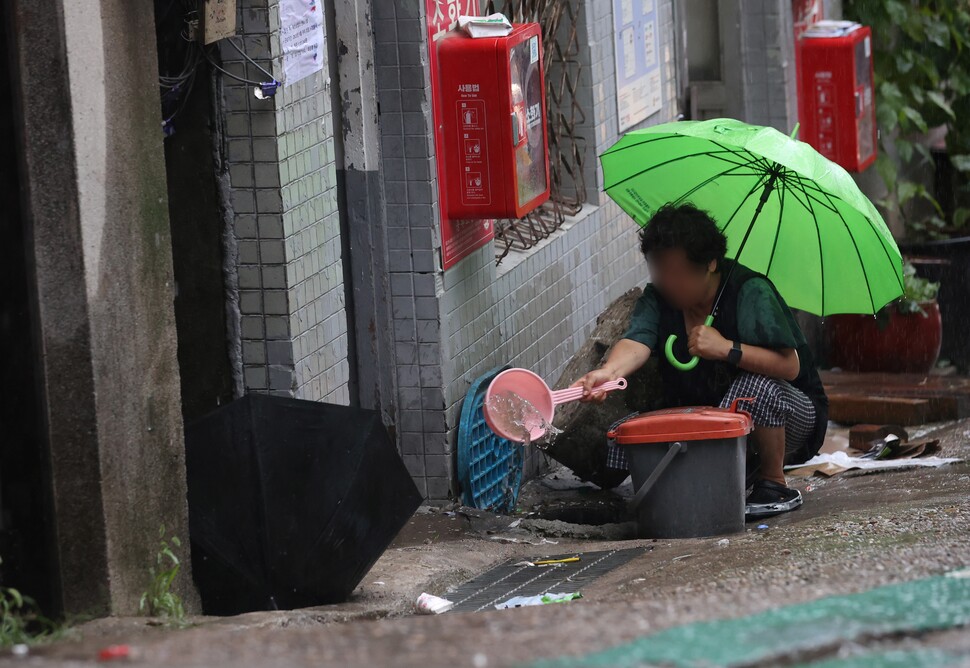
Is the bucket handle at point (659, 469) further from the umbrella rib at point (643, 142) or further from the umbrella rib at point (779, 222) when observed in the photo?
the umbrella rib at point (643, 142)

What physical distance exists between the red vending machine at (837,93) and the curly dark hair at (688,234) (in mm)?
4221

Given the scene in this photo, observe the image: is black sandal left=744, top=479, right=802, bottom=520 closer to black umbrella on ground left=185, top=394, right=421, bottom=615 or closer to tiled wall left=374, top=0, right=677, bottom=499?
tiled wall left=374, top=0, right=677, bottom=499

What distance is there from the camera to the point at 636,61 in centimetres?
863

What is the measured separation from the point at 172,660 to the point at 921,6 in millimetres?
9758

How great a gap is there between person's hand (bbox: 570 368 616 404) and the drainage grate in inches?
22.7


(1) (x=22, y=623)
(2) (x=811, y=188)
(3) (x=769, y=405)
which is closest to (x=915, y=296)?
(2) (x=811, y=188)

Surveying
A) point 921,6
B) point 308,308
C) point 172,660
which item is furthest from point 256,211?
point 921,6

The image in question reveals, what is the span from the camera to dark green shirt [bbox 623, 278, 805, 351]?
19.2ft

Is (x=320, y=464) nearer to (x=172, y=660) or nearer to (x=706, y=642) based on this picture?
(x=172, y=660)

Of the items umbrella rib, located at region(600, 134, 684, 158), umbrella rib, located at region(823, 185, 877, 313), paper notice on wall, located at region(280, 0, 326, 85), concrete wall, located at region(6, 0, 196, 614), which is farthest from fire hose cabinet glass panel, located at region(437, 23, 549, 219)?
concrete wall, located at region(6, 0, 196, 614)

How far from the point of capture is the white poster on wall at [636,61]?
8344 mm

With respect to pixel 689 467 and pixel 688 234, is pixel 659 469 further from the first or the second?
pixel 688 234

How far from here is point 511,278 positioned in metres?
6.92

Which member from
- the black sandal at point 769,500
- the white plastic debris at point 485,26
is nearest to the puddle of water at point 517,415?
the black sandal at point 769,500
